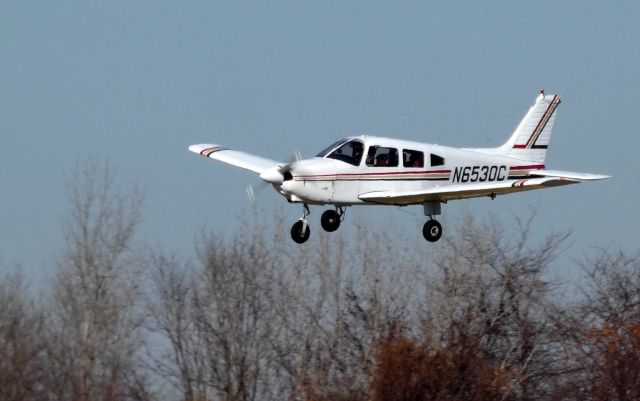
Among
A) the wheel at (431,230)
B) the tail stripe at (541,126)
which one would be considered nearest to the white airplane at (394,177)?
the wheel at (431,230)

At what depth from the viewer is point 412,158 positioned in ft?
89.5

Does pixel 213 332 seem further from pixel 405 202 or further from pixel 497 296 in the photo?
pixel 405 202

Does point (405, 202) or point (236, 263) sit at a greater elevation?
point (236, 263)

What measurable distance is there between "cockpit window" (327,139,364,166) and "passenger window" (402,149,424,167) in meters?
1.02

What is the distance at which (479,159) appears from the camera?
28.8m

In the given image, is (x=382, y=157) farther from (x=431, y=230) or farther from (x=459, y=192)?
(x=431, y=230)

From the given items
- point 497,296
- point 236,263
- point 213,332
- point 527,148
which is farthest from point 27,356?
point 527,148

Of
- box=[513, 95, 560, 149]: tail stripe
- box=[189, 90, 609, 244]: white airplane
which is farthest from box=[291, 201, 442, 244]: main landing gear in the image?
box=[513, 95, 560, 149]: tail stripe

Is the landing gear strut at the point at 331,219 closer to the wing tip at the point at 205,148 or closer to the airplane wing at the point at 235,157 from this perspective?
the airplane wing at the point at 235,157

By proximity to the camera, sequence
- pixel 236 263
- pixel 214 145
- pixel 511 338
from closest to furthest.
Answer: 1. pixel 214 145
2. pixel 511 338
3. pixel 236 263

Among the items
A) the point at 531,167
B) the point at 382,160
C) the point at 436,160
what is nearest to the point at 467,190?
the point at 436,160

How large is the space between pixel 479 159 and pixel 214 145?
284 inches

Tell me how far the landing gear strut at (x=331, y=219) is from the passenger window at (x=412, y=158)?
1.63 meters

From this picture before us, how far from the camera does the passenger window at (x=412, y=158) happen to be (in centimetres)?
2714
